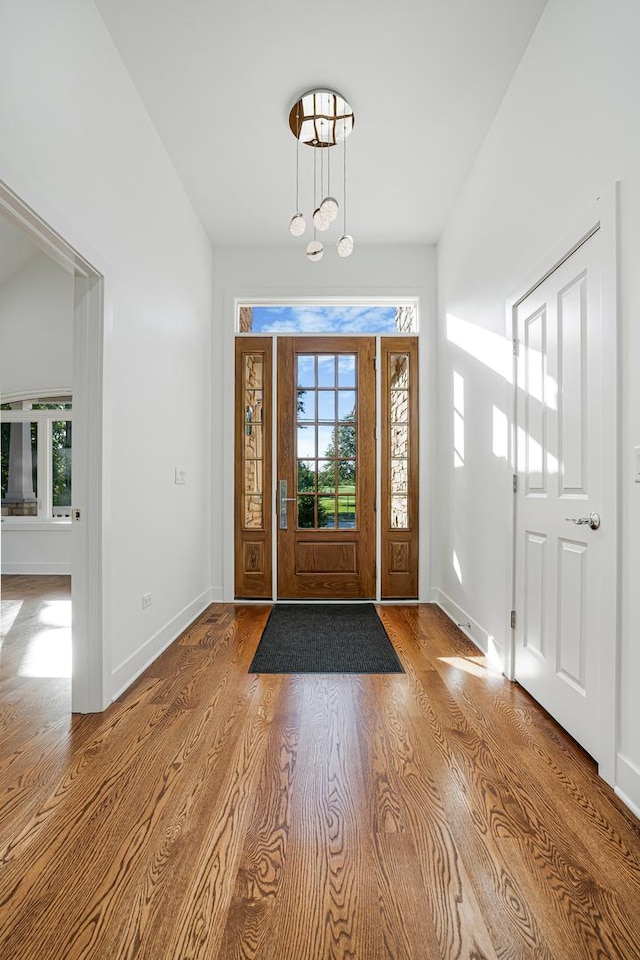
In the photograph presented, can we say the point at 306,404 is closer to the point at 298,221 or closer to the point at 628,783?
the point at 298,221

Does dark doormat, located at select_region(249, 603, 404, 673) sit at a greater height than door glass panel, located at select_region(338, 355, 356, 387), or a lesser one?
lesser

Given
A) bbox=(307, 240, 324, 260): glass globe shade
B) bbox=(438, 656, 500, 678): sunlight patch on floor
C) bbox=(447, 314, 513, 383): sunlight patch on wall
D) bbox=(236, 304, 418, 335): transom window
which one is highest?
bbox=(236, 304, 418, 335): transom window

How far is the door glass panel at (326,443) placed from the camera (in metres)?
4.78

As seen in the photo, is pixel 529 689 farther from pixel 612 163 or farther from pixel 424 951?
pixel 612 163

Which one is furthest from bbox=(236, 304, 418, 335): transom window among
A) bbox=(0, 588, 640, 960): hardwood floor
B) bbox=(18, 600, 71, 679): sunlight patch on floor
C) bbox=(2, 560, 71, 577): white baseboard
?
bbox=(2, 560, 71, 577): white baseboard

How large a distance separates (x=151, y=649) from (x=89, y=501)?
1.11 meters

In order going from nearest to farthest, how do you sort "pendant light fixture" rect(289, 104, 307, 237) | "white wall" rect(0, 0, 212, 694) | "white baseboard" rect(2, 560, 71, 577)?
"white wall" rect(0, 0, 212, 694) < "pendant light fixture" rect(289, 104, 307, 237) < "white baseboard" rect(2, 560, 71, 577)

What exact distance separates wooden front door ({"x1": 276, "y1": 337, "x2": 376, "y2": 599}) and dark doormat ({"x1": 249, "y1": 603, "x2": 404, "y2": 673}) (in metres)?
0.31

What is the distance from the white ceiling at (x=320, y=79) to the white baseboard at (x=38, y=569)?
424cm

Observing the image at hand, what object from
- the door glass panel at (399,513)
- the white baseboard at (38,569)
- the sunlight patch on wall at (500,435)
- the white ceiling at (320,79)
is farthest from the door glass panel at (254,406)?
the white baseboard at (38,569)

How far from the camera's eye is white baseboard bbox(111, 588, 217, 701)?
8.61 feet

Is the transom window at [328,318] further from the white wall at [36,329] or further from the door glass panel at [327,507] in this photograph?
the white wall at [36,329]

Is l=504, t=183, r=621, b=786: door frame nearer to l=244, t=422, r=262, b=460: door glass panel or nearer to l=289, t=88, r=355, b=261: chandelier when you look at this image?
l=289, t=88, r=355, b=261: chandelier

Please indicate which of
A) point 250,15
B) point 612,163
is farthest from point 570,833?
point 250,15
